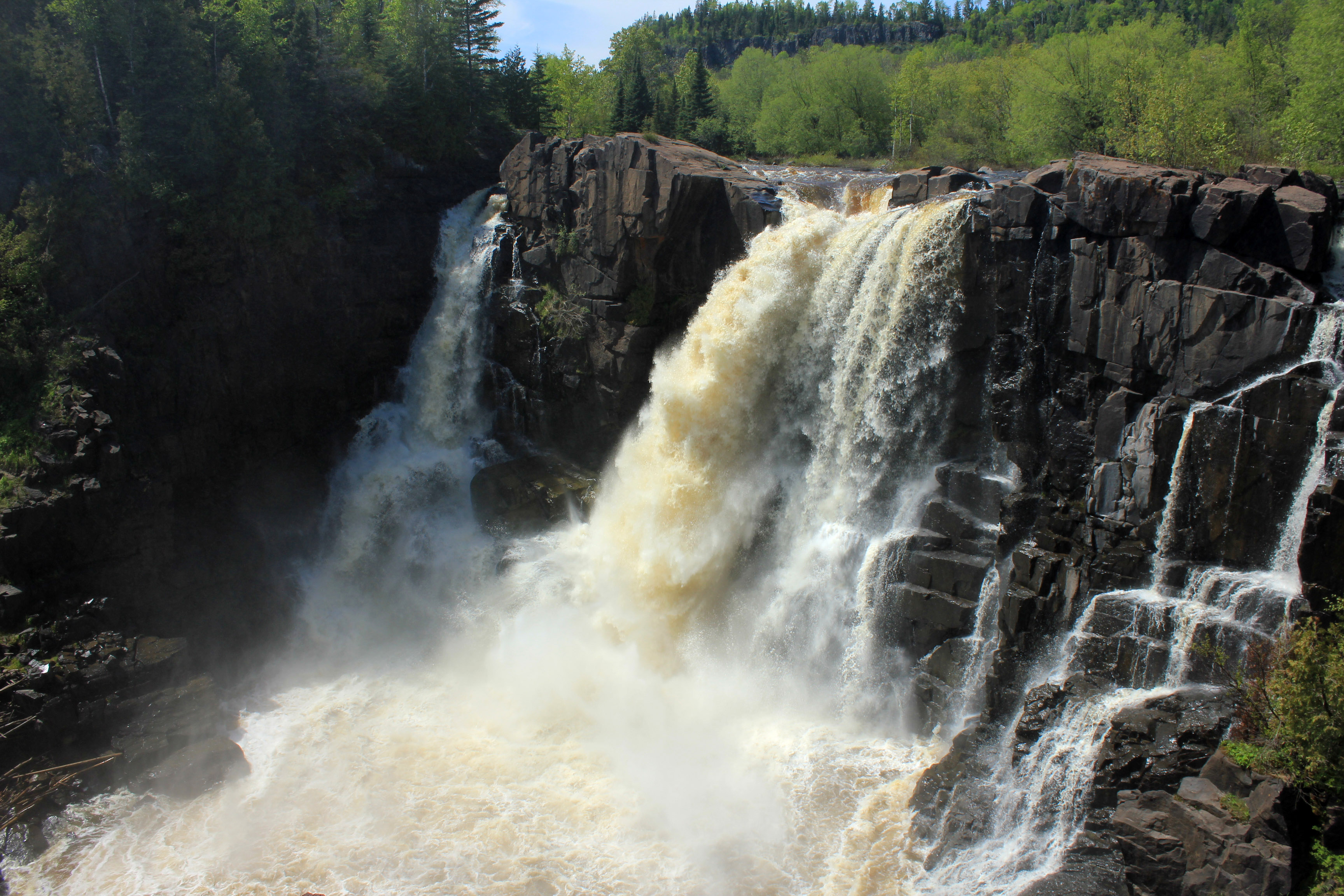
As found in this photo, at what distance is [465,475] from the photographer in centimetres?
2814

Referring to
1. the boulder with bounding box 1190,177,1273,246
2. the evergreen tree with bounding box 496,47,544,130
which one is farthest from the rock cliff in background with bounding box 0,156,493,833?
the boulder with bounding box 1190,177,1273,246

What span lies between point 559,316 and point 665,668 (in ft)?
40.3

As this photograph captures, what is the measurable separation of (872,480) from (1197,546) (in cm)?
703

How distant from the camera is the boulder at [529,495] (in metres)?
26.8

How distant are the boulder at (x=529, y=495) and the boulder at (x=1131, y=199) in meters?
16.1

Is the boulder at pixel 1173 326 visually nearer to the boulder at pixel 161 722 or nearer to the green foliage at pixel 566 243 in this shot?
the green foliage at pixel 566 243

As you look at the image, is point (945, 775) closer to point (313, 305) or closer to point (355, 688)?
point (355, 688)

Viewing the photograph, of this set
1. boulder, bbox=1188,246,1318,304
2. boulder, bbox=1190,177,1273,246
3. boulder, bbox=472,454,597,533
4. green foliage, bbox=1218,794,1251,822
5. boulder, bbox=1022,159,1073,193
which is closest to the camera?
green foliage, bbox=1218,794,1251,822

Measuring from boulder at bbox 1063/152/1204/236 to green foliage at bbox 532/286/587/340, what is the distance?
49.1 feet

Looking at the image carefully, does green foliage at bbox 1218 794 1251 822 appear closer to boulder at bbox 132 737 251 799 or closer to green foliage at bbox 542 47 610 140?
boulder at bbox 132 737 251 799

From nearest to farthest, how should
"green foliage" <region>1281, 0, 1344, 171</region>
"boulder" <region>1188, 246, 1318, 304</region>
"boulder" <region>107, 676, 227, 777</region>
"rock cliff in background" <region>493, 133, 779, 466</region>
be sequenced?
"boulder" <region>1188, 246, 1318, 304</region>
"boulder" <region>107, 676, 227, 777</region>
"green foliage" <region>1281, 0, 1344, 171</region>
"rock cliff in background" <region>493, 133, 779, 466</region>

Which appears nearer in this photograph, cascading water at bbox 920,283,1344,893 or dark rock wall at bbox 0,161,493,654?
cascading water at bbox 920,283,1344,893

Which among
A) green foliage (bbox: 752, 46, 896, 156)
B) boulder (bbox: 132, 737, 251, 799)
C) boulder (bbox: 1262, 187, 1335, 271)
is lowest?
boulder (bbox: 132, 737, 251, 799)

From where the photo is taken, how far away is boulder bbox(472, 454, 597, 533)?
87.8 ft
